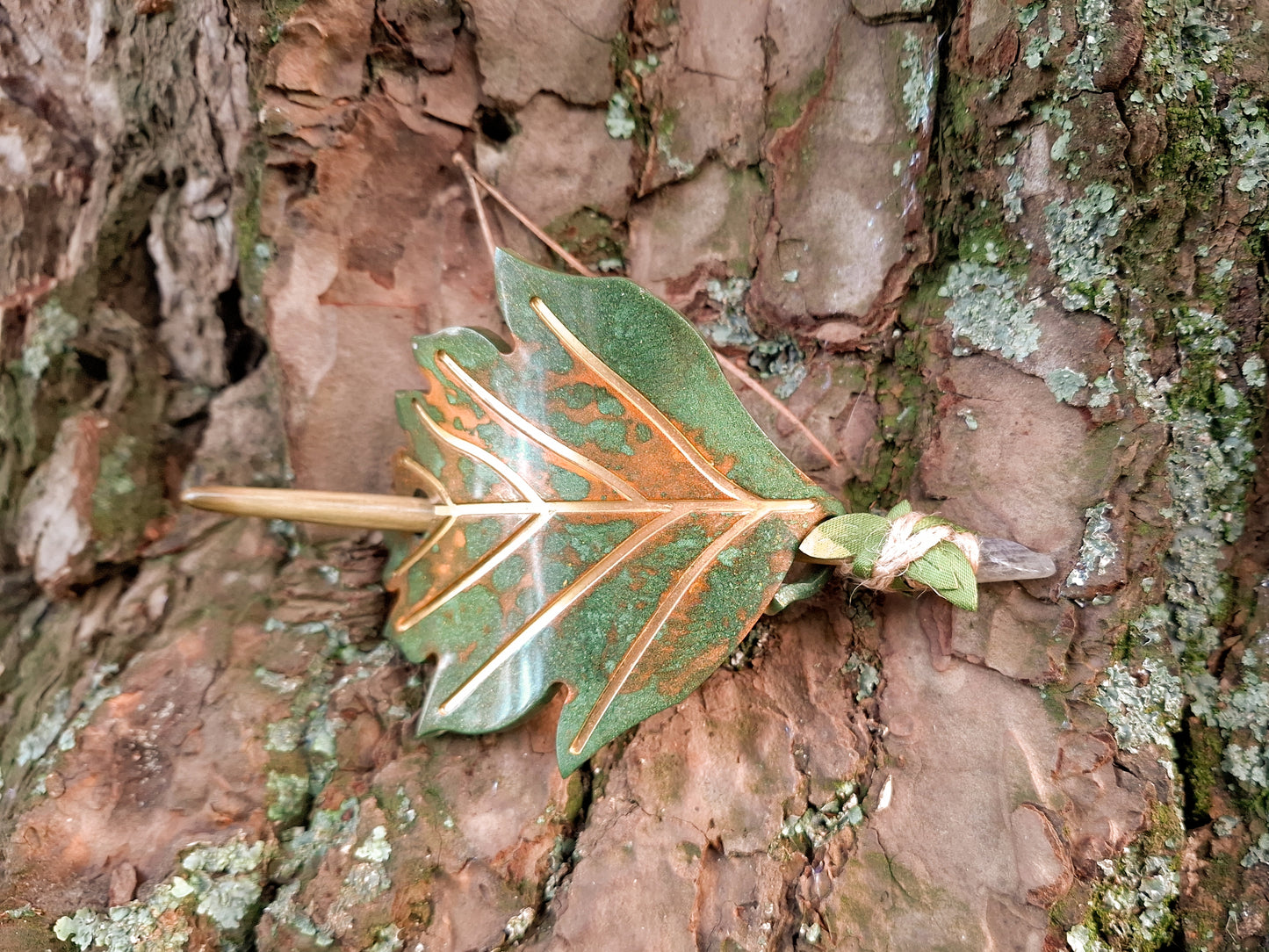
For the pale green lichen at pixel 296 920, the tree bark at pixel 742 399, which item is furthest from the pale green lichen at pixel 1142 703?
the pale green lichen at pixel 296 920

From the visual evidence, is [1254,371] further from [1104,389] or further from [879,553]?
[879,553]

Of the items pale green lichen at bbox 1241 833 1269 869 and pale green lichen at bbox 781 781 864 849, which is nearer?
pale green lichen at bbox 1241 833 1269 869

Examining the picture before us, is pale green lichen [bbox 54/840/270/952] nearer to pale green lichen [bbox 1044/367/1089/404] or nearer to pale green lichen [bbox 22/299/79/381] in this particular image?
pale green lichen [bbox 22/299/79/381]

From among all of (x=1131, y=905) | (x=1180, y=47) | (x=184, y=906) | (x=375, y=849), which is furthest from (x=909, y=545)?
(x=184, y=906)

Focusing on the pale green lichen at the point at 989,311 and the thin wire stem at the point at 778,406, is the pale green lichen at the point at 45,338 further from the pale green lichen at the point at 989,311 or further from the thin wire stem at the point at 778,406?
the pale green lichen at the point at 989,311

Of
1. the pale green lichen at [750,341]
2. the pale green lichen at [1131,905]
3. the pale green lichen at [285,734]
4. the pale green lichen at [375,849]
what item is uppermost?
the pale green lichen at [750,341]

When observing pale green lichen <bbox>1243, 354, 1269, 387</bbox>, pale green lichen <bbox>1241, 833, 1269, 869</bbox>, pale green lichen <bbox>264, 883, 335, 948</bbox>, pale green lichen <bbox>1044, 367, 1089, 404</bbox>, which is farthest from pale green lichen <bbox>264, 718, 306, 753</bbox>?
pale green lichen <bbox>1243, 354, 1269, 387</bbox>
